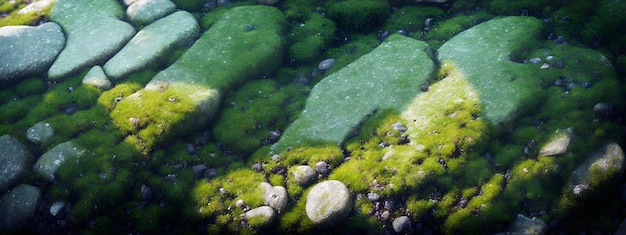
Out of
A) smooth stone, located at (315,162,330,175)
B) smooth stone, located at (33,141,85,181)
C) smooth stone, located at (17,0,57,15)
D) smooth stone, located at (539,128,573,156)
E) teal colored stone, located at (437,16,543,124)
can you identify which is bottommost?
smooth stone, located at (33,141,85,181)

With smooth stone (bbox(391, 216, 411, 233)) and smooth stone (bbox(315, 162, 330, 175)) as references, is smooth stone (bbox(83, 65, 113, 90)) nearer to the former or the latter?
smooth stone (bbox(315, 162, 330, 175))

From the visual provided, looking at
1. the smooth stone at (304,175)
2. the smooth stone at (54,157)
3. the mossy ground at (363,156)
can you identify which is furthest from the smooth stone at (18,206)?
the smooth stone at (304,175)

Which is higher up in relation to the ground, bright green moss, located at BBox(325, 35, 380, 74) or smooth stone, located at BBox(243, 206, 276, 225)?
bright green moss, located at BBox(325, 35, 380, 74)

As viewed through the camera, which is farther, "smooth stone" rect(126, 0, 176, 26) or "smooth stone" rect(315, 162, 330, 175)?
"smooth stone" rect(126, 0, 176, 26)

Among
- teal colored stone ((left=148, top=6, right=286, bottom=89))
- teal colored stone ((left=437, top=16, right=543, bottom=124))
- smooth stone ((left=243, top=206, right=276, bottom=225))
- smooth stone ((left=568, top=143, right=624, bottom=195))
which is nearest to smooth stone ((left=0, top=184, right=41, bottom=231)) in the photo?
teal colored stone ((left=148, top=6, right=286, bottom=89))

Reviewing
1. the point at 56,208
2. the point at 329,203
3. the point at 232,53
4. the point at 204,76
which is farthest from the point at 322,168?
the point at 56,208

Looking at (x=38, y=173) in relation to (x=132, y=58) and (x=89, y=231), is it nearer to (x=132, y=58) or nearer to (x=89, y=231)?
(x=89, y=231)

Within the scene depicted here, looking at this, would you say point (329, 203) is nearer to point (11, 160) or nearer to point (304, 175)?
point (304, 175)
